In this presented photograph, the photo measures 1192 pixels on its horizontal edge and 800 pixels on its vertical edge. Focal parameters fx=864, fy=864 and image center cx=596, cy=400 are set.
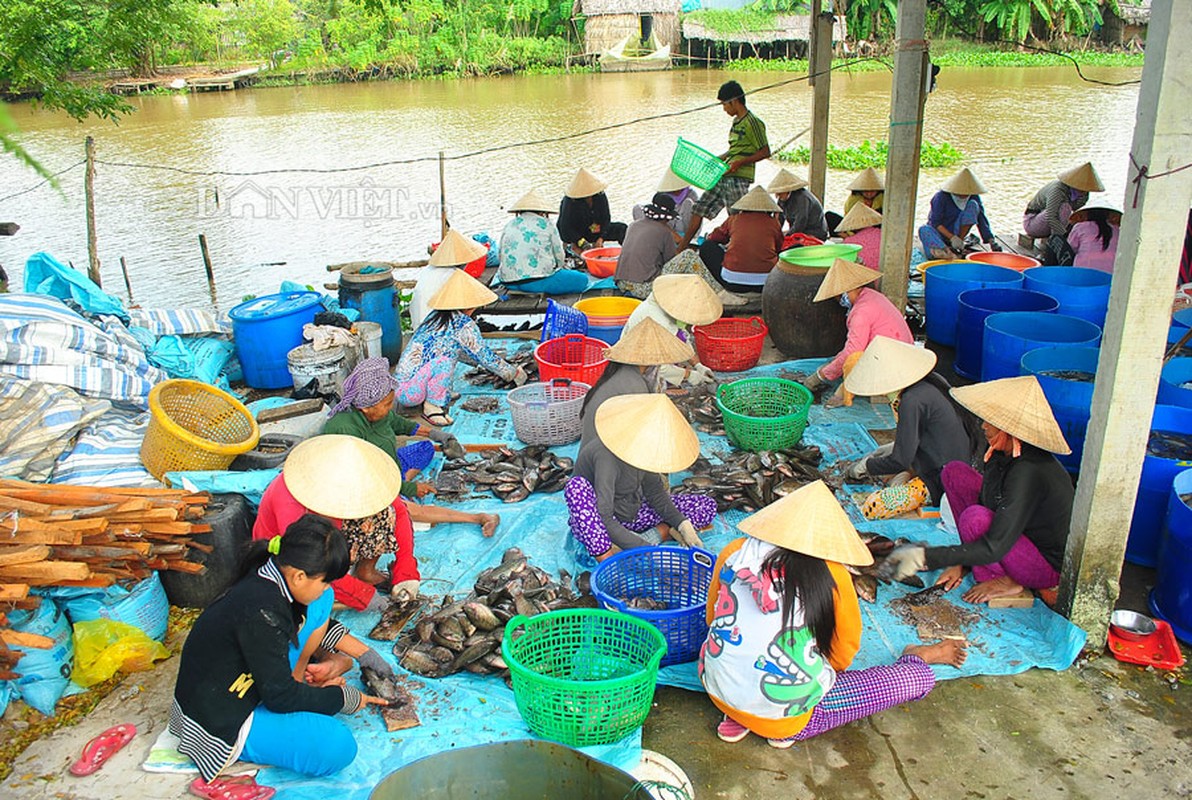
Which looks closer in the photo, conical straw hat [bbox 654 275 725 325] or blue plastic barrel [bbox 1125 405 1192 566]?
blue plastic barrel [bbox 1125 405 1192 566]

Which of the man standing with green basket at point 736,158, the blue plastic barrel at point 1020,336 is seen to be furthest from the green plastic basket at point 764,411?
the man standing with green basket at point 736,158

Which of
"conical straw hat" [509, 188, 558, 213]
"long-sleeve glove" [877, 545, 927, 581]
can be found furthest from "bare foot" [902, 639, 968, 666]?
"conical straw hat" [509, 188, 558, 213]

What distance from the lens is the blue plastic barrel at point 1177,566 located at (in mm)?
3526

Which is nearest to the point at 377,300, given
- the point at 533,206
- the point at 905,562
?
the point at 533,206

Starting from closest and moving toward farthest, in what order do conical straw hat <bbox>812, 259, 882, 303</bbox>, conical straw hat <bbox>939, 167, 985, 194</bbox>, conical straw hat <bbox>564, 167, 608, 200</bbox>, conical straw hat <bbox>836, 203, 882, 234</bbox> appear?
conical straw hat <bbox>812, 259, 882, 303</bbox> → conical straw hat <bbox>836, 203, 882, 234</bbox> → conical straw hat <bbox>939, 167, 985, 194</bbox> → conical straw hat <bbox>564, 167, 608, 200</bbox>

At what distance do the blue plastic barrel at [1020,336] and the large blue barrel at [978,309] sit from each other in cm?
24

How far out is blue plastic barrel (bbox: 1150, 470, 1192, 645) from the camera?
3526 mm

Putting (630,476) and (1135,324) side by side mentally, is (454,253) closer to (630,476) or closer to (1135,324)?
(630,476)

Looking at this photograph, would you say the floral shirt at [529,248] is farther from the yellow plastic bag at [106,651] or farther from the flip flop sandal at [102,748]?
A: the flip flop sandal at [102,748]

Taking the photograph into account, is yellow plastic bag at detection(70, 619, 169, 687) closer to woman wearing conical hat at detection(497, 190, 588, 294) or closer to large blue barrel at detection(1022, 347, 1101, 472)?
large blue barrel at detection(1022, 347, 1101, 472)

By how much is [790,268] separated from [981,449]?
234 centimetres

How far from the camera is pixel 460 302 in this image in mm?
5938

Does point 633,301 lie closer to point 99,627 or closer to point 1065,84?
point 99,627

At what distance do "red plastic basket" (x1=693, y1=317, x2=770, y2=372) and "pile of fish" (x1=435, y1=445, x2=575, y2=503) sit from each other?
1.83 meters
